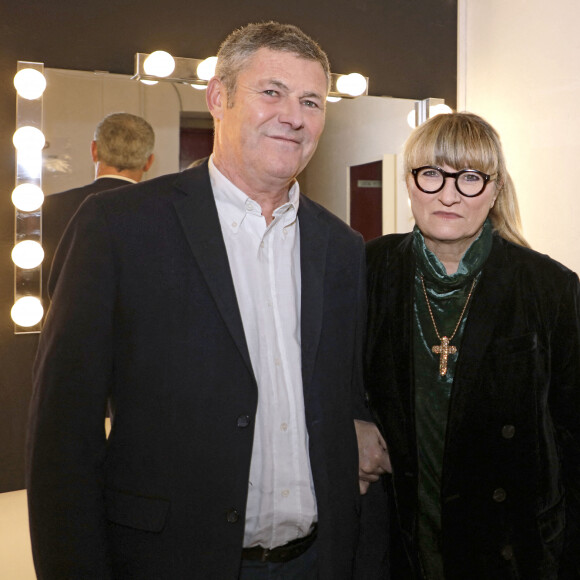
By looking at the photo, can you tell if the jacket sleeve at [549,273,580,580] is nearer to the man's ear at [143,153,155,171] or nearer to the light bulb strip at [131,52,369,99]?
the man's ear at [143,153,155,171]

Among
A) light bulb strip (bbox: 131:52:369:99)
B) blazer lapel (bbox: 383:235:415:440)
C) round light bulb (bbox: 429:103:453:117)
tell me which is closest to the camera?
blazer lapel (bbox: 383:235:415:440)

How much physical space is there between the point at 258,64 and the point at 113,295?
447mm

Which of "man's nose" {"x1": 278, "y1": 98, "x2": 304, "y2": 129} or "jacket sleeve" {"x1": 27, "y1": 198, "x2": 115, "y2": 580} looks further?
"man's nose" {"x1": 278, "y1": 98, "x2": 304, "y2": 129}

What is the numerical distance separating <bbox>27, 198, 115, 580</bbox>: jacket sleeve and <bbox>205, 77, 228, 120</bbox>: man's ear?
346 millimetres

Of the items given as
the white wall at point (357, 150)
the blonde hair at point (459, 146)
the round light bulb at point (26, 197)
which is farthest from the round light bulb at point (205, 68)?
the blonde hair at point (459, 146)

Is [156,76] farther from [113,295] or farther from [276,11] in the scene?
[113,295]

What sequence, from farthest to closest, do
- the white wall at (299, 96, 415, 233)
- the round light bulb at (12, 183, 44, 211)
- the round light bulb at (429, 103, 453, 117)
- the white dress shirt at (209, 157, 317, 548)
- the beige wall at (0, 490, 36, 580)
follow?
1. the round light bulb at (429, 103, 453, 117)
2. the white wall at (299, 96, 415, 233)
3. the round light bulb at (12, 183, 44, 211)
4. the beige wall at (0, 490, 36, 580)
5. the white dress shirt at (209, 157, 317, 548)

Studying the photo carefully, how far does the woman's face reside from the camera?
1224mm

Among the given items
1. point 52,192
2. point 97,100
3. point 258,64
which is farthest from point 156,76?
→ point 258,64

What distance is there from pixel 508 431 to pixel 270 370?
470 millimetres

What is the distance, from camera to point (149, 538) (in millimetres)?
982

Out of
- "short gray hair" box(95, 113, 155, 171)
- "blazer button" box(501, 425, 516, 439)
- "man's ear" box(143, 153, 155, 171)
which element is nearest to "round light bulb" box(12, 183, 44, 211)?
"short gray hair" box(95, 113, 155, 171)

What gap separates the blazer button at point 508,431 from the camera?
1200 millimetres

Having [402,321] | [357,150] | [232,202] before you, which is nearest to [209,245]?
[232,202]
